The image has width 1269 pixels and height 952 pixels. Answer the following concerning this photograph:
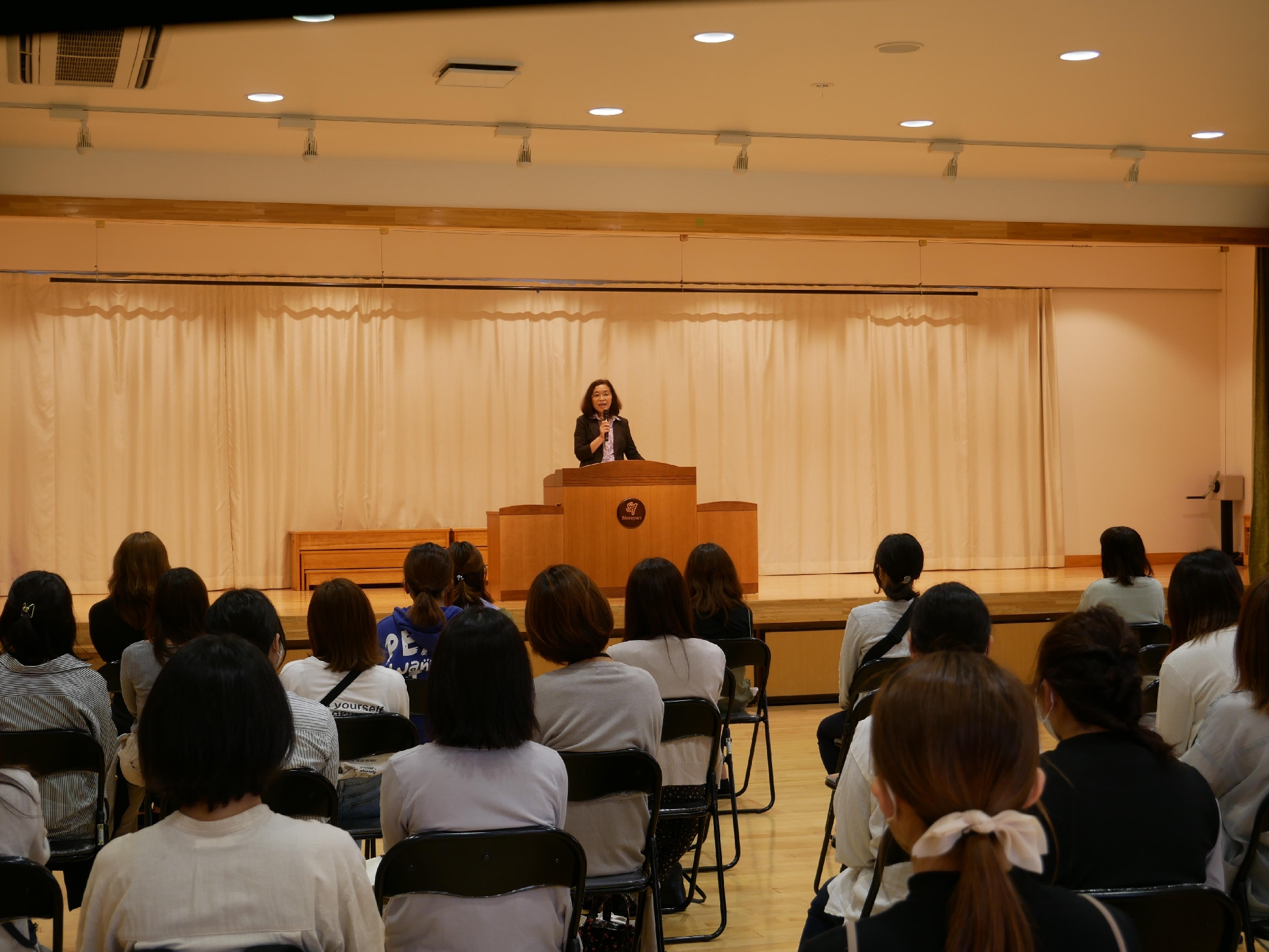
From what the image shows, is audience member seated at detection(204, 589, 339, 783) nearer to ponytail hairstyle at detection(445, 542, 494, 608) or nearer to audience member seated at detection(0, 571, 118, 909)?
audience member seated at detection(0, 571, 118, 909)

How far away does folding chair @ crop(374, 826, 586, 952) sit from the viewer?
2223 mm

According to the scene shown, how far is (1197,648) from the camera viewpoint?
3.24 meters

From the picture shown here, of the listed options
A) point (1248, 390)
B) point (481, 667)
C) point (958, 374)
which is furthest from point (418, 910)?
point (1248, 390)

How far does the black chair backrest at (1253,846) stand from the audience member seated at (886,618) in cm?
166

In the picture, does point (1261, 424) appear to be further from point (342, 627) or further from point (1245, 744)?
point (342, 627)

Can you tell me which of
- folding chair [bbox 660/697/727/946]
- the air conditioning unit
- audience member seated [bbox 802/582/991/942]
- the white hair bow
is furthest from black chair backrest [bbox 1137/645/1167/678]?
the air conditioning unit

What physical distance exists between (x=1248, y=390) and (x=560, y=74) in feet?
24.3

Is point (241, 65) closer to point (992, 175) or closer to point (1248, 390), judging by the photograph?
point (992, 175)

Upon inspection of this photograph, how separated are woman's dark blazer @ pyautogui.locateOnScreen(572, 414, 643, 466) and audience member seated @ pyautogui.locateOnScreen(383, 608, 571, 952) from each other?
19.2 ft

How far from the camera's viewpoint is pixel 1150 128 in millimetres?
7676

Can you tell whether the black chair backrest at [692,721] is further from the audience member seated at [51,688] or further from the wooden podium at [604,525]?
the wooden podium at [604,525]

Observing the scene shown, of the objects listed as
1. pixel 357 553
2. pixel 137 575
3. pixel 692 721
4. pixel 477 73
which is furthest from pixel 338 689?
pixel 357 553

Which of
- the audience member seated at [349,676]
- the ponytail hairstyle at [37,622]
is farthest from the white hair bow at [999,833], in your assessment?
the ponytail hairstyle at [37,622]

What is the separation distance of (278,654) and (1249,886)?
2.49 meters
